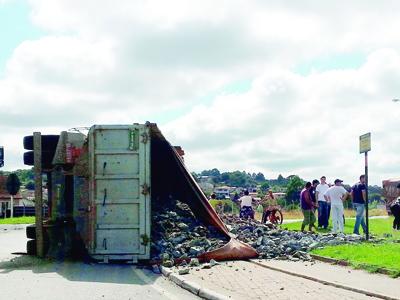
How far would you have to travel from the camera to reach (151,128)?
16.6 m

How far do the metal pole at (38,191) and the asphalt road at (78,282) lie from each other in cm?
41

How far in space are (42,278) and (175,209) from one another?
570 cm

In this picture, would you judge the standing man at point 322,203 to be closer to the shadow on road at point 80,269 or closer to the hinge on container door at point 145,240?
the hinge on container door at point 145,240

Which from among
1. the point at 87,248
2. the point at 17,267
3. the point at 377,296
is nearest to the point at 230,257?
the point at 87,248

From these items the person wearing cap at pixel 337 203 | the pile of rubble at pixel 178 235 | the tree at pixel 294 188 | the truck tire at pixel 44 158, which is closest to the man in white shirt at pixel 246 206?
the person wearing cap at pixel 337 203

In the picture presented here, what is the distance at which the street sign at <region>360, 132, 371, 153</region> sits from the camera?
54.6ft

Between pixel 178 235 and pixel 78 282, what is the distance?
4.36 meters

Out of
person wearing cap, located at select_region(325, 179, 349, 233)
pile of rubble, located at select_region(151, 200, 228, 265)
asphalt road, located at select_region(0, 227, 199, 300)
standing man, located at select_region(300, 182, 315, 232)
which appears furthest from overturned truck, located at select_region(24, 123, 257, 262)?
standing man, located at select_region(300, 182, 315, 232)

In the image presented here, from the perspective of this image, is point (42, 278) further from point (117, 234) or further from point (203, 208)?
point (203, 208)

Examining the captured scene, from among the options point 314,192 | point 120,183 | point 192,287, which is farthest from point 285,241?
Result: point 314,192

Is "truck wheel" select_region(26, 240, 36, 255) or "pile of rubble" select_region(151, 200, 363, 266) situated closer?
"pile of rubble" select_region(151, 200, 363, 266)

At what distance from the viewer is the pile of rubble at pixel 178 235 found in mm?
15555

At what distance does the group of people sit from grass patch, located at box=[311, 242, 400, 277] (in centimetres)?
442

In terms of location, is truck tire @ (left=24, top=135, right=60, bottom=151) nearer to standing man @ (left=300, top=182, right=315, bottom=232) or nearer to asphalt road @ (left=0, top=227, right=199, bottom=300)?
asphalt road @ (left=0, top=227, right=199, bottom=300)
